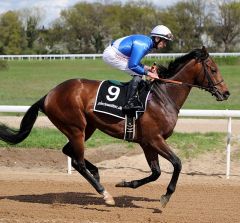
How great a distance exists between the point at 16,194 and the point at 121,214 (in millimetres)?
1869

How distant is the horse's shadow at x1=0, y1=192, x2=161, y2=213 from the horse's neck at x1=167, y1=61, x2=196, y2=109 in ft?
4.50

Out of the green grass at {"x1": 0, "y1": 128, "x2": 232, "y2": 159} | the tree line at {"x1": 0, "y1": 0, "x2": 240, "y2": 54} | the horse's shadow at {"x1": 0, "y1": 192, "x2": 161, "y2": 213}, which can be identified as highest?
the horse's shadow at {"x1": 0, "y1": 192, "x2": 161, "y2": 213}

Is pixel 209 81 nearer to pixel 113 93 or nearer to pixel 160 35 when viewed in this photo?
pixel 160 35

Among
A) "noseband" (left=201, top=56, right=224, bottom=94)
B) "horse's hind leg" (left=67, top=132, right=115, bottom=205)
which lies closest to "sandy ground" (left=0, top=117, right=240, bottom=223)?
"horse's hind leg" (left=67, top=132, right=115, bottom=205)

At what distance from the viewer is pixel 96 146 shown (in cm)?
1058

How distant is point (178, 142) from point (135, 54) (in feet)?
14.1

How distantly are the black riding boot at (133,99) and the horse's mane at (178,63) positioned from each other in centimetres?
42

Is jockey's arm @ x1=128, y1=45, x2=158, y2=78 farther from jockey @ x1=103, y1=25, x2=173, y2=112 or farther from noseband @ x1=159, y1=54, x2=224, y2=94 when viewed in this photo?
noseband @ x1=159, y1=54, x2=224, y2=94

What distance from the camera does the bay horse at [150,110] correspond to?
6.56 meters

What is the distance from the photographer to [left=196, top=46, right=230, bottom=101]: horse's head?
667 cm

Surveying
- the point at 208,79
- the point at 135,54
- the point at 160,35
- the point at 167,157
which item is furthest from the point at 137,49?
the point at 167,157

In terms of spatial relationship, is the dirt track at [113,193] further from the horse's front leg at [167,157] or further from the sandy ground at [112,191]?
the horse's front leg at [167,157]

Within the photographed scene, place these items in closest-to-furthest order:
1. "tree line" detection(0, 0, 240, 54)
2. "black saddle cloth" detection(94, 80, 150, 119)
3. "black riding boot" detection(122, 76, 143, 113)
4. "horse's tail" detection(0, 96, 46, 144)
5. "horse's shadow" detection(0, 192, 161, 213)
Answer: "black riding boot" detection(122, 76, 143, 113)
"black saddle cloth" detection(94, 80, 150, 119)
"horse's shadow" detection(0, 192, 161, 213)
"horse's tail" detection(0, 96, 46, 144)
"tree line" detection(0, 0, 240, 54)

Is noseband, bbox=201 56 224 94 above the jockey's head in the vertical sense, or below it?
below
